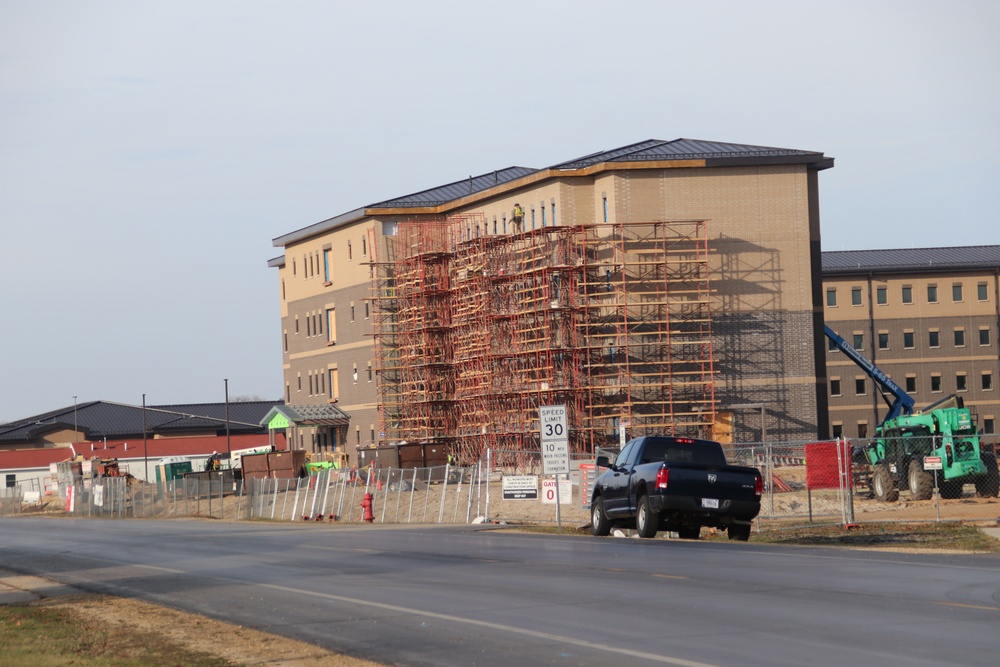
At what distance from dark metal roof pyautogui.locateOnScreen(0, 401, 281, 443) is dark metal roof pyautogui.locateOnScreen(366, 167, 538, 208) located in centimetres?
5625

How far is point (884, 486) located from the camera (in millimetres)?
44469

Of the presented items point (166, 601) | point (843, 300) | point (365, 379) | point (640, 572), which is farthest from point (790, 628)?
point (843, 300)

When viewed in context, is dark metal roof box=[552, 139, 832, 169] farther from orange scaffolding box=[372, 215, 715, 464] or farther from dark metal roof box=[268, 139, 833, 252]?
orange scaffolding box=[372, 215, 715, 464]

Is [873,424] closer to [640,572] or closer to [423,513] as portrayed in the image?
[423,513]

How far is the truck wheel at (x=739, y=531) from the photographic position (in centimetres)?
2667

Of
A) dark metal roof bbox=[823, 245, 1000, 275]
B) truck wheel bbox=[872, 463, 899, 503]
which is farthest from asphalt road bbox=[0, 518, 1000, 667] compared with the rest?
dark metal roof bbox=[823, 245, 1000, 275]

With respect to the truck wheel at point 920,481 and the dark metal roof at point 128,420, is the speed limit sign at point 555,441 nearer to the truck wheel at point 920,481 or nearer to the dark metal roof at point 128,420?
the truck wheel at point 920,481

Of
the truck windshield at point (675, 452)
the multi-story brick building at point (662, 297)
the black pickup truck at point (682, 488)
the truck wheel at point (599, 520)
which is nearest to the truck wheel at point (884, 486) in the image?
the multi-story brick building at point (662, 297)

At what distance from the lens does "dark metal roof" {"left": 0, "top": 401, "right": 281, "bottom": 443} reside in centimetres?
13138

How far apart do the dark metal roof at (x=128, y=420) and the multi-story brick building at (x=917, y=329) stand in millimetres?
58600

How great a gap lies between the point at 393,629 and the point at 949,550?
12.7 metres

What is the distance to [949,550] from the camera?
76.1ft

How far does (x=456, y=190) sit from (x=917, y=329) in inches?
1527

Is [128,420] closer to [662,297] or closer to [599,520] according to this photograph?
[662,297]
